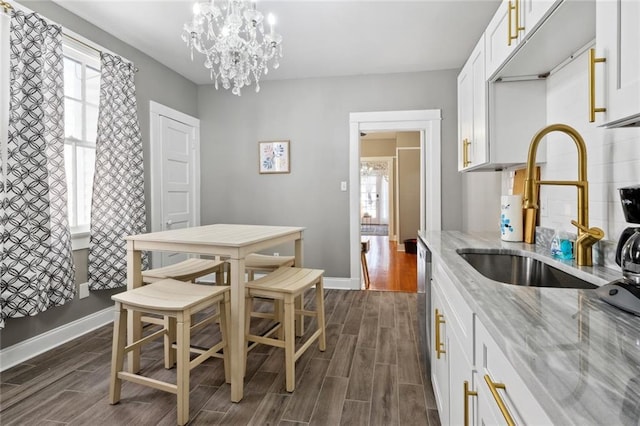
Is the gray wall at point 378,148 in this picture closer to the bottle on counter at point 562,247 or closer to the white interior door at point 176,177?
the white interior door at point 176,177

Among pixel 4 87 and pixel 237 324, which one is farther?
pixel 4 87

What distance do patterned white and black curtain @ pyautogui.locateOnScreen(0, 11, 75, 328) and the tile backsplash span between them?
3074 mm

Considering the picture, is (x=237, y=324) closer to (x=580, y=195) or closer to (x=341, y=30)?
(x=580, y=195)

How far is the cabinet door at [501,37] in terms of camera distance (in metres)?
1.50

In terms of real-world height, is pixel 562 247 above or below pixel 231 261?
above

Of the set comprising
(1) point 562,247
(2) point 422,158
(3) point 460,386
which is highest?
(2) point 422,158

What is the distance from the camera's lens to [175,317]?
1757mm

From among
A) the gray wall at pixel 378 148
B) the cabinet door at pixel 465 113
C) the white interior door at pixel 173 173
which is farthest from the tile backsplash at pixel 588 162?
the gray wall at pixel 378 148

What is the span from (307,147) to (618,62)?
3.45m

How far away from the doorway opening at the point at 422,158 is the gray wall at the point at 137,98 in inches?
82.3

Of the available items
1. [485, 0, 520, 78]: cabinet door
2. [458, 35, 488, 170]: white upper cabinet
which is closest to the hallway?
[458, 35, 488, 170]: white upper cabinet

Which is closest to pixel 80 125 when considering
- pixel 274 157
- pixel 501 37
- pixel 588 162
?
pixel 274 157

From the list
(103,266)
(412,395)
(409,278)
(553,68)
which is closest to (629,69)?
(553,68)

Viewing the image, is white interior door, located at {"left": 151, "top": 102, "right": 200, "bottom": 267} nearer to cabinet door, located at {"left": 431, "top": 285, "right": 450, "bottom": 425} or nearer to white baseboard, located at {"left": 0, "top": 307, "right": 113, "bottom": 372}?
white baseboard, located at {"left": 0, "top": 307, "right": 113, "bottom": 372}
